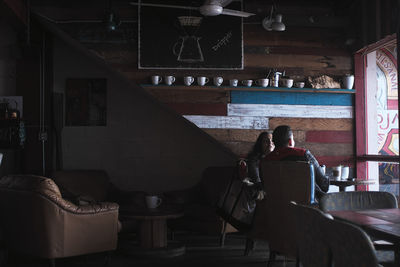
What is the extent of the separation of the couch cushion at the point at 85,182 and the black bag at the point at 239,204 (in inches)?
74.8

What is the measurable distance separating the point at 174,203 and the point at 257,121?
A: 150 centimetres

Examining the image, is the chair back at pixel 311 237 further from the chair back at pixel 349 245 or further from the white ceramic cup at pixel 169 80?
the white ceramic cup at pixel 169 80

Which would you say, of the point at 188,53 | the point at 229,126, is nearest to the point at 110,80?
the point at 188,53

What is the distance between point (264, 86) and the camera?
5.65 metres

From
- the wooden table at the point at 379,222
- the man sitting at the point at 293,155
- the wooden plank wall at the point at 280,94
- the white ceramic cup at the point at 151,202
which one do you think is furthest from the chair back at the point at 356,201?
the wooden plank wall at the point at 280,94

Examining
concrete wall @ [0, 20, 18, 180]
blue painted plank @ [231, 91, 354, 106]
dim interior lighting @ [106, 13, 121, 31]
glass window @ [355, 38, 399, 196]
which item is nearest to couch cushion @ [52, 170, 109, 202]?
concrete wall @ [0, 20, 18, 180]

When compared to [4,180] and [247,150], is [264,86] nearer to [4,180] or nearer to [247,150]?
[247,150]

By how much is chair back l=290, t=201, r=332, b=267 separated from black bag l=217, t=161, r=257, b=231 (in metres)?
2.12

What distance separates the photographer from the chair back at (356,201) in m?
2.77

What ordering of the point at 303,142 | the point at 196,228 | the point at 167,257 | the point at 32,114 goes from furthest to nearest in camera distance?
the point at 32,114 < the point at 303,142 < the point at 196,228 < the point at 167,257

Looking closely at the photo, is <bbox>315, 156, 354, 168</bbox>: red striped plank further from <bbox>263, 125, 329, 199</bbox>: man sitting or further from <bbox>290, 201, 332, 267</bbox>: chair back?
<bbox>290, 201, 332, 267</bbox>: chair back

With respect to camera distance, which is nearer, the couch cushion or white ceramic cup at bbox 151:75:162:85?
white ceramic cup at bbox 151:75:162:85

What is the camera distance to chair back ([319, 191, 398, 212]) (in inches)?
109

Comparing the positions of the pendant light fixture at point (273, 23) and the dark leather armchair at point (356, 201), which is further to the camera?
the pendant light fixture at point (273, 23)
